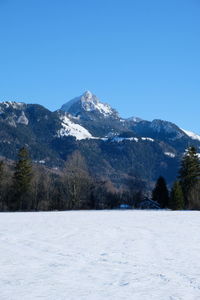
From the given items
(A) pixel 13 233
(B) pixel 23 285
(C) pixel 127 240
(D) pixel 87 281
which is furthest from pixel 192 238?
(B) pixel 23 285

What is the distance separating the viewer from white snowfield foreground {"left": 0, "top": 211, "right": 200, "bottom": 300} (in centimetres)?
979

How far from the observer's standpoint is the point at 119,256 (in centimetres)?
1468

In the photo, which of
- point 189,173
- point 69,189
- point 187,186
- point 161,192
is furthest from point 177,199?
point 69,189

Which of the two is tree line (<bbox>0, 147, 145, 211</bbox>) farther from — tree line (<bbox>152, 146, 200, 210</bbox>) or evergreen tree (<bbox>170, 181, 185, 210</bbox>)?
evergreen tree (<bbox>170, 181, 185, 210</bbox>)

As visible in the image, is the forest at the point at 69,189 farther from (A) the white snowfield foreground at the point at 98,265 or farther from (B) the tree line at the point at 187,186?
(A) the white snowfield foreground at the point at 98,265

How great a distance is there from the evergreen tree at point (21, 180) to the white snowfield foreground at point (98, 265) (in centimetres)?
3287

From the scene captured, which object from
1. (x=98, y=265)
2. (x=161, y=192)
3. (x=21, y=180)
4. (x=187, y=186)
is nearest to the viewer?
(x=98, y=265)

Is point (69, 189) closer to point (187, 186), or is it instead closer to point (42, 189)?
point (42, 189)

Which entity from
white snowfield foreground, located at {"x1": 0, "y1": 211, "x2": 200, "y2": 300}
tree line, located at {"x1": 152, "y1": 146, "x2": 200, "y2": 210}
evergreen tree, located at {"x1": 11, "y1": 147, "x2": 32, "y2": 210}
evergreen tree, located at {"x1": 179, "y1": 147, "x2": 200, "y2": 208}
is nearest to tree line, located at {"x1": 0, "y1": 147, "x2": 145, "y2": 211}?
evergreen tree, located at {"x1": 11, "y1": 147, "x2": 32, "y2": 210}

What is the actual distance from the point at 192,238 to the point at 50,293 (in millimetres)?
12646

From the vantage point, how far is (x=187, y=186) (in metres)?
55.6

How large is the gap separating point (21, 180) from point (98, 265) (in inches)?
1672

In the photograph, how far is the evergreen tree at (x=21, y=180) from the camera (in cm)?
5400

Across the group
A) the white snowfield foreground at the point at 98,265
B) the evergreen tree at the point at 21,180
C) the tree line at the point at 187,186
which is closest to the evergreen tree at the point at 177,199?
the tree line at the point at 187,186
